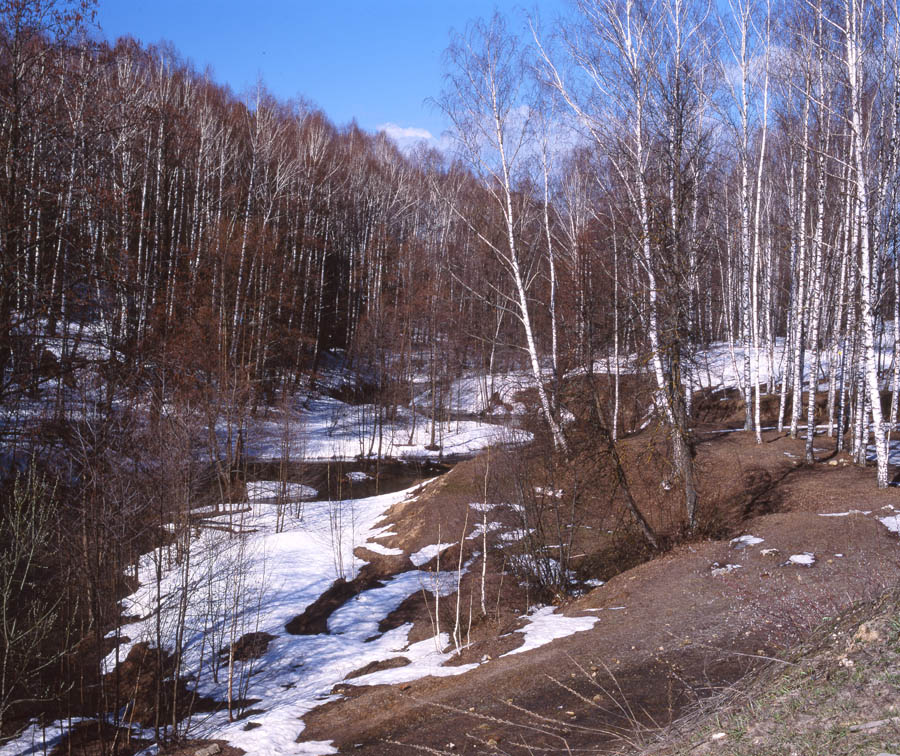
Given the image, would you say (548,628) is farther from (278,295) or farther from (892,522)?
(278,295)

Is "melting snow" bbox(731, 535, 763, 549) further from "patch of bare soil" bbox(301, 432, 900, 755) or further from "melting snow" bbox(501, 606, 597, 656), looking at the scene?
"melting snow" bbox(501, 606, 597, 656)

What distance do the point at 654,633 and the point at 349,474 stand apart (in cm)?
1801

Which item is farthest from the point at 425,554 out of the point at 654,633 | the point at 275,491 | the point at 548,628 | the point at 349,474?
the point at 349,474

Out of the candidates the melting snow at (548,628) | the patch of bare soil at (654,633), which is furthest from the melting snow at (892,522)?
the melting snow at (548,628)

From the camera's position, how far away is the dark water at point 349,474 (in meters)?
22.4

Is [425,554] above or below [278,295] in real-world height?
below

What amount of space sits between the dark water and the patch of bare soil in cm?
925

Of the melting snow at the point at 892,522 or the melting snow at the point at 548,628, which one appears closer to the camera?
the melting snow at the point at 548,628

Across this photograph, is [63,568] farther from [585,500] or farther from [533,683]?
[585,500]

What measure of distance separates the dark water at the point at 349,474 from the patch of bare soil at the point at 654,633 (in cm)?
925

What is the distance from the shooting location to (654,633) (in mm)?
8523

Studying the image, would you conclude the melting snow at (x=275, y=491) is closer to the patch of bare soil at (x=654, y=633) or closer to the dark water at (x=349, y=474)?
the dark water at (x=349, y=474)

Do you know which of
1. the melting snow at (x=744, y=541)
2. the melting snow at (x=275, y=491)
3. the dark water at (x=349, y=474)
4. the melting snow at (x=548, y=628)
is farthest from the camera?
the dark water at (x=349, y=474)

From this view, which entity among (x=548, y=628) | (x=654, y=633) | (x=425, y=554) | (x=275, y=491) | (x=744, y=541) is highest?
(x=744, y=541)
